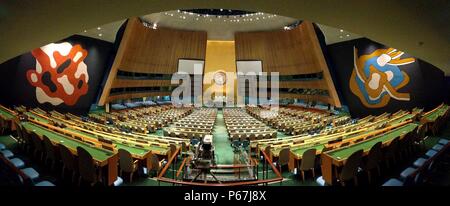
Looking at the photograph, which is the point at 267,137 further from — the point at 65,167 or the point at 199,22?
the point at 199,22

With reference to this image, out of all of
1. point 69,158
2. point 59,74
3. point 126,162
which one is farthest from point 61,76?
point 126,162

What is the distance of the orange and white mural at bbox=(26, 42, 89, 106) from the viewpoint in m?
14.3

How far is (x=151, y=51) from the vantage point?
23.8m

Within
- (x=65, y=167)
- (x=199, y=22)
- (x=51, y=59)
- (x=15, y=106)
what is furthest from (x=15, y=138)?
(x=199, y=22)

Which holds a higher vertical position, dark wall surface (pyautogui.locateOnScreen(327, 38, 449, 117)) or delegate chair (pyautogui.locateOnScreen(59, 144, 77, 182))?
dark wall surface (pyautogui.locateOnScreen(327, 38, 449, 117))

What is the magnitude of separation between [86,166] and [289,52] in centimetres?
2308

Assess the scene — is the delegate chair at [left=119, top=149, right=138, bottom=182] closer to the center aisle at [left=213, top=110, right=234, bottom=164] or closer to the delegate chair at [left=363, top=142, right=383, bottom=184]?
Answer: the center aisle at [left=213, top=110, right=234, bottom=164]

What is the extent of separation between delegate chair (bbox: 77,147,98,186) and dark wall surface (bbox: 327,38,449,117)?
17.0m

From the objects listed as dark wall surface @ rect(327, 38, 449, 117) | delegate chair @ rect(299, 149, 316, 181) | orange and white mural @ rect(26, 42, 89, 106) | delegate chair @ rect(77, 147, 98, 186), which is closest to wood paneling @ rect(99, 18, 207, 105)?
orange and white mural @ rect(26, 42, 89, 106)

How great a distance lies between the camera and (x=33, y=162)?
5812 millimetres

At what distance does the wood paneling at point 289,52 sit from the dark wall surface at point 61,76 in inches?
597

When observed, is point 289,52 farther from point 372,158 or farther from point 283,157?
point 372,158

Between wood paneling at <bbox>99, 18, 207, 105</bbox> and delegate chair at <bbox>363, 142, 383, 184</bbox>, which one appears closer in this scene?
delegate chair at <bbox>363, 142, 383, 184</bbox>
